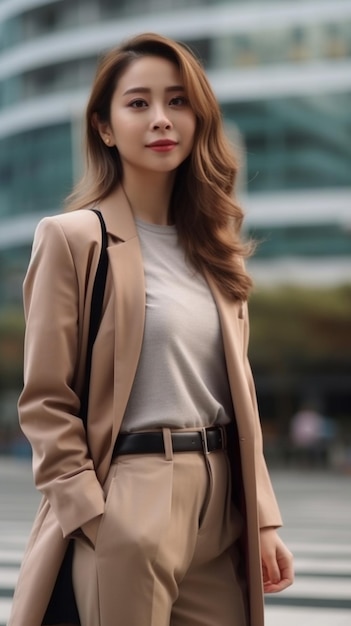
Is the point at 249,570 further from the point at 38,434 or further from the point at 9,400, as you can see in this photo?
the point at 9,400

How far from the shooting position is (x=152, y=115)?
107 inches

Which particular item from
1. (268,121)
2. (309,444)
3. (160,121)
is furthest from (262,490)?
(268,121)

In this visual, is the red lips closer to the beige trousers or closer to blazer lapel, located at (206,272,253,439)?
blazer lapel, located at (206,272,253,439)

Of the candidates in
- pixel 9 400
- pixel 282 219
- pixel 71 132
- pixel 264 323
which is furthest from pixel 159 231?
pixel 9 400

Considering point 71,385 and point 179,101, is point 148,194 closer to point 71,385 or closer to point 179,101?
point 179,101

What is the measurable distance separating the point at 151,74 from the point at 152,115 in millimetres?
100

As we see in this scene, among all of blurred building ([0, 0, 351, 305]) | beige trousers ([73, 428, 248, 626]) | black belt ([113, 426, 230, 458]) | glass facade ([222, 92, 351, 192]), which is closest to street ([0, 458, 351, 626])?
beige trousers ([73, 428, 248, 626])

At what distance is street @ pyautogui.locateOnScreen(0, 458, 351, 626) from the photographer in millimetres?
6395

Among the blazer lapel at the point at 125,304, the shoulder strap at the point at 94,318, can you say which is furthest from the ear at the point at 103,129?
the shoulder strap at the point at 94,318

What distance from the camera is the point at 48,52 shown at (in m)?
44.3

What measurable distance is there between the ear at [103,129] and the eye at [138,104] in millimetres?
121

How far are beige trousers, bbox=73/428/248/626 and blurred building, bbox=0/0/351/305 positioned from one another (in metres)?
34.1

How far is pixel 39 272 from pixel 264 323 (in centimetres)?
3194

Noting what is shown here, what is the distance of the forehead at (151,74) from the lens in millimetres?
2740
